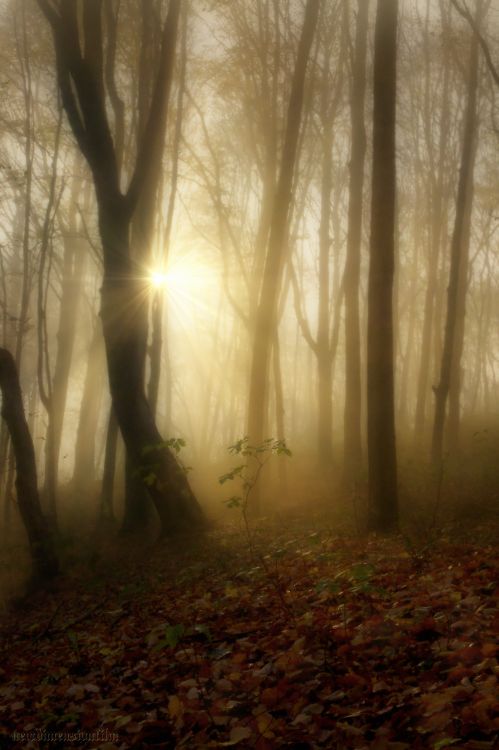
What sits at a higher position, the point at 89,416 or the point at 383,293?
the point at 383,293

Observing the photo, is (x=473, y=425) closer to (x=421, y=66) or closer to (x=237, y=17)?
(x=421, y=66)

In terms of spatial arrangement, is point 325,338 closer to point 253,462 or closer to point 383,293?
point 253,462

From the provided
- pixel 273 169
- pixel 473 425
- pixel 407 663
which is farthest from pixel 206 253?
pixel 407 663

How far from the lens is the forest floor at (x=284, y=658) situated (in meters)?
3.16

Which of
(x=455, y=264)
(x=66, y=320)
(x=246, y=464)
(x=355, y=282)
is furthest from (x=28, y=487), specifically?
(x=66, y=320)

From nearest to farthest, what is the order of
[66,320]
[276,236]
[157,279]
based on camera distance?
[276,236] < [157,279] < [66,320]

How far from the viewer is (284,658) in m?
4.09

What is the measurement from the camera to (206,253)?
68.7 feet

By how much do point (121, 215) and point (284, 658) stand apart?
24.6ft

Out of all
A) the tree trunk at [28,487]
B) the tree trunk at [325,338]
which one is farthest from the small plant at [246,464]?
the tree trunk at [28,487]

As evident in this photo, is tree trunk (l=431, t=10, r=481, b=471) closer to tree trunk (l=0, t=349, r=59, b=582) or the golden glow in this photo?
the golden glow

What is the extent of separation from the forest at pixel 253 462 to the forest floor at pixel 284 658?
24mm

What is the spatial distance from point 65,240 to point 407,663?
18.8 metres

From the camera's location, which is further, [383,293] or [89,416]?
[89,416]
